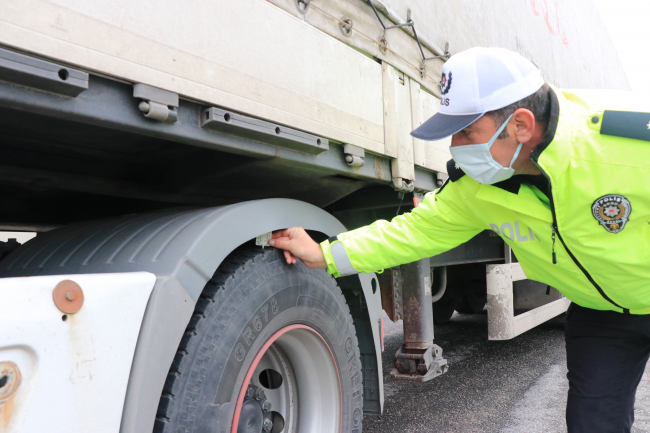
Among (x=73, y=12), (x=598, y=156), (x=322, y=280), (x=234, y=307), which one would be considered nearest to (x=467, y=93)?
(x=598, y=156)

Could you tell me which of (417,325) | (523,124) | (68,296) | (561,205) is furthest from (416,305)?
(68,296)

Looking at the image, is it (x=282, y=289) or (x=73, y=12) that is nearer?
(x=73, y=12)

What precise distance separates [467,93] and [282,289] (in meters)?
0.92

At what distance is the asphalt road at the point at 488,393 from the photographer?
10.4ft

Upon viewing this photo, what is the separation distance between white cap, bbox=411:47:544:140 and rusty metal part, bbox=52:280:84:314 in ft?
3.95

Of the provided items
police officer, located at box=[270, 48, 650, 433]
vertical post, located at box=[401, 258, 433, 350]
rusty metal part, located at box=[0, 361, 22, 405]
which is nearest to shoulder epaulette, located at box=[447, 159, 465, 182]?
police officer, located at box=[270, 48, 650, 433]

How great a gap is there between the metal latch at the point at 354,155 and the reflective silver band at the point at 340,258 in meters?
0.34

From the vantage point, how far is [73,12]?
1.07m

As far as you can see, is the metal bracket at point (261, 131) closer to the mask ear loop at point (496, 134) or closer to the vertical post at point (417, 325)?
the mask ear loop at point (496, 134)

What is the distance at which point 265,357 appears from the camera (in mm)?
1854

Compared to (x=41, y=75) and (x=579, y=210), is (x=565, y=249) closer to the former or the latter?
(x=579, y=210)

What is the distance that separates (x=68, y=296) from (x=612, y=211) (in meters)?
1.57

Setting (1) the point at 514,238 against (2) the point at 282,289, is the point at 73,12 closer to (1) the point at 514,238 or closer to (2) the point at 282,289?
(2) the point at 282,289

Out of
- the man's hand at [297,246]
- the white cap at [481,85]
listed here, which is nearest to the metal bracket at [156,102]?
the man's hand at [297,246]
